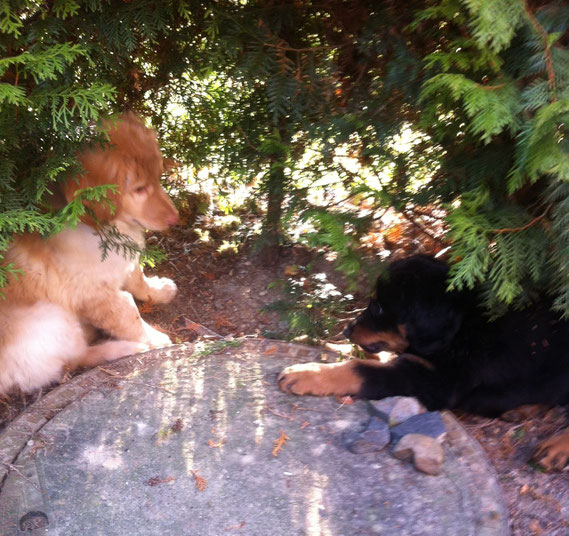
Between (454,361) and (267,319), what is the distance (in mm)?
1424

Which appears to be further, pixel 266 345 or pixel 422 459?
pixel 266 345

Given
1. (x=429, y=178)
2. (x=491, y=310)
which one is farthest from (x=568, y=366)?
(x=429, y=178)

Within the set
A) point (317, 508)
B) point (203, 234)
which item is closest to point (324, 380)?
point (317, 508)

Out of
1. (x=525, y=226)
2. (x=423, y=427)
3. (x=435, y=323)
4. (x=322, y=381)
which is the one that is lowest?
(x=423, y=427)

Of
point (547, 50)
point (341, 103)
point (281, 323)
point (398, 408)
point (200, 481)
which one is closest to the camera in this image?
point (547, 50)

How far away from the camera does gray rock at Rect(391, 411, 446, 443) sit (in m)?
2.66

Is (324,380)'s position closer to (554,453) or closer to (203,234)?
(554,453)

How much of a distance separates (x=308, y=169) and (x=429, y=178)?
0.71 metres

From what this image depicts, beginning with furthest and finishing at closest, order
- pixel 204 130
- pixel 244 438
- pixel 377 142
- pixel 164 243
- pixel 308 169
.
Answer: pixel 164 243 → pixel 204 130 → pixel 308 169 → pixel 377 142 → pixel 244 438

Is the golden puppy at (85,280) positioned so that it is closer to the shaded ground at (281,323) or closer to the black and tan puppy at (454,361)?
the shaded ground at (281,323)

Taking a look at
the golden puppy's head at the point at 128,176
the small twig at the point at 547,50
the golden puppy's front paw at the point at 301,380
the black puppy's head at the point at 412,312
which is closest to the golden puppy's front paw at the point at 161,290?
the golden puppy's head at the point at 128,176

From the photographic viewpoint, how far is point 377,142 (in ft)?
10.3

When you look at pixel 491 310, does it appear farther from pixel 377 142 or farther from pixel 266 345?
pixel 266 345

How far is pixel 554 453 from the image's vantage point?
2652 millimetres
